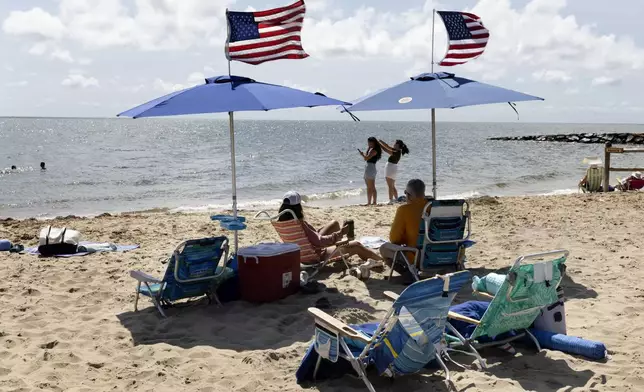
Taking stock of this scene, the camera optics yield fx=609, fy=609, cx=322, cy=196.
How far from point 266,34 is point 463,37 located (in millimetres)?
2528

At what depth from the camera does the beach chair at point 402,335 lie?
3.43 meters

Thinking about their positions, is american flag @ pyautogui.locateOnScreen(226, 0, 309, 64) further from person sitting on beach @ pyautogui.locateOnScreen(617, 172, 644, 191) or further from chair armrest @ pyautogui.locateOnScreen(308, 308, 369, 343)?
person sitting on beach @ pyautogui.locateOnScreen(617, 172, 644, 191)

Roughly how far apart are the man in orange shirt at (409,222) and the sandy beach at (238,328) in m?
0.34

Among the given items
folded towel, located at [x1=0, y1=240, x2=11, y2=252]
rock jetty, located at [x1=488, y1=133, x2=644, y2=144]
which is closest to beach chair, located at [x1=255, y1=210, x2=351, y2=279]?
folded towel, located at [x1=0, y1=240, x2=11, y2=252]

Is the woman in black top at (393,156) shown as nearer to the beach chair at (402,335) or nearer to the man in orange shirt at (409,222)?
the man in orange shirt at (409,222)

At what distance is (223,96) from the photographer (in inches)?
206

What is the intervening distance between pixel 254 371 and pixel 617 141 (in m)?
51.2

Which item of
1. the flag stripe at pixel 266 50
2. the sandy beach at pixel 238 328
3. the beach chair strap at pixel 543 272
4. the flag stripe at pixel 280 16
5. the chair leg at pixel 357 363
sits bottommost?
the sandy beach at pixel 238 328

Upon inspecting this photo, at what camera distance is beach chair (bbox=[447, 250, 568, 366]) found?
12.8 ft

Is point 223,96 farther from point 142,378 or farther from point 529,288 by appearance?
point 529,288

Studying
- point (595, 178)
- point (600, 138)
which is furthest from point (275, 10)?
point (600, 138)

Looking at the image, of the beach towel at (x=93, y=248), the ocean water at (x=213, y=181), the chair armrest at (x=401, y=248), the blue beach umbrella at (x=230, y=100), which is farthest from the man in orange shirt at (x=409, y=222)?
the ocean water at (x=213, y=181)

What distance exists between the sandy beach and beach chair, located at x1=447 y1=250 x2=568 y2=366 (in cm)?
21

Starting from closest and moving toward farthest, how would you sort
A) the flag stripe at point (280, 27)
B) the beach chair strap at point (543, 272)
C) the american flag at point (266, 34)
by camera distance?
the beach chair strap at point (543, 272) < the american flag at point (266, 34) < the flag stripe at point (280, 27)
